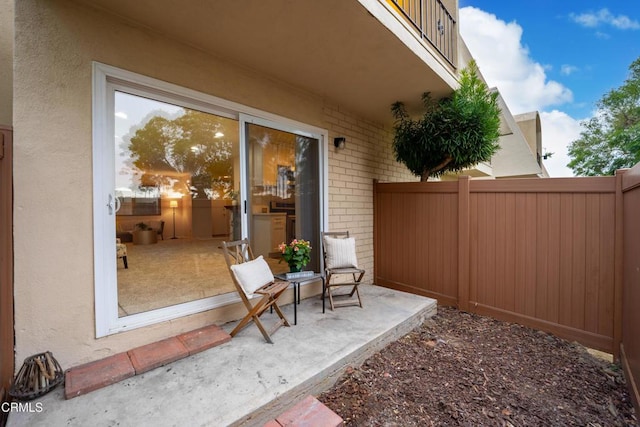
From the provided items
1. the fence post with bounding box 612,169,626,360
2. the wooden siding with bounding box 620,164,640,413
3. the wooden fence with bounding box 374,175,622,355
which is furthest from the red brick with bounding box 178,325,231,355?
the fence post with bounding box 612,169,626,360

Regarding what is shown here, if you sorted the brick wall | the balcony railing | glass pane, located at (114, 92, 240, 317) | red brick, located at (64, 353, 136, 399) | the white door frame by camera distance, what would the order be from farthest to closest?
the brick wall, the balcony railing, glass pane, located at (114, 92, 240, 317), the white door frame, red brick, located at (64, 353, 136, 399)

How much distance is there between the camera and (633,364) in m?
2.03

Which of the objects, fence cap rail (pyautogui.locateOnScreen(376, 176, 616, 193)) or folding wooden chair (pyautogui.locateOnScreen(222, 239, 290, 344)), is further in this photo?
fence cap rail (pyautogui.locateOnScreen(376, 176, 616, 193))

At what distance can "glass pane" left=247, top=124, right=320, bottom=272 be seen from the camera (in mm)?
3204

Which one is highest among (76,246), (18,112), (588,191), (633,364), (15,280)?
(18,112)

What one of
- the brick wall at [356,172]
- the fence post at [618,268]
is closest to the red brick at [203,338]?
the brick wall at [356,172]

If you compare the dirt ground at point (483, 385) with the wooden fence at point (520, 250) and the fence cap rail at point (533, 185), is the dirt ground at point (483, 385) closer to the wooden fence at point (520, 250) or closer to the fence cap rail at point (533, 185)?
the wooden fence at point (520, 250)

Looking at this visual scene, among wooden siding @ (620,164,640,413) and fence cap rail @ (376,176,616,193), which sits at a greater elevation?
fence cap rail @ (376,176,616,193)

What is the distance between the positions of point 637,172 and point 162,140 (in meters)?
5.80

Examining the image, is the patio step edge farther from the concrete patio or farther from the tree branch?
the tree branch

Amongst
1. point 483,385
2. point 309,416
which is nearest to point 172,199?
point 309,416

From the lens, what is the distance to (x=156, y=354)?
6.95ft

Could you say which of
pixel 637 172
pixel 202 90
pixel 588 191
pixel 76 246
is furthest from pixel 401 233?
pixel 76 246

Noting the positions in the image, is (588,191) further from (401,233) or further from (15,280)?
(15,280)
